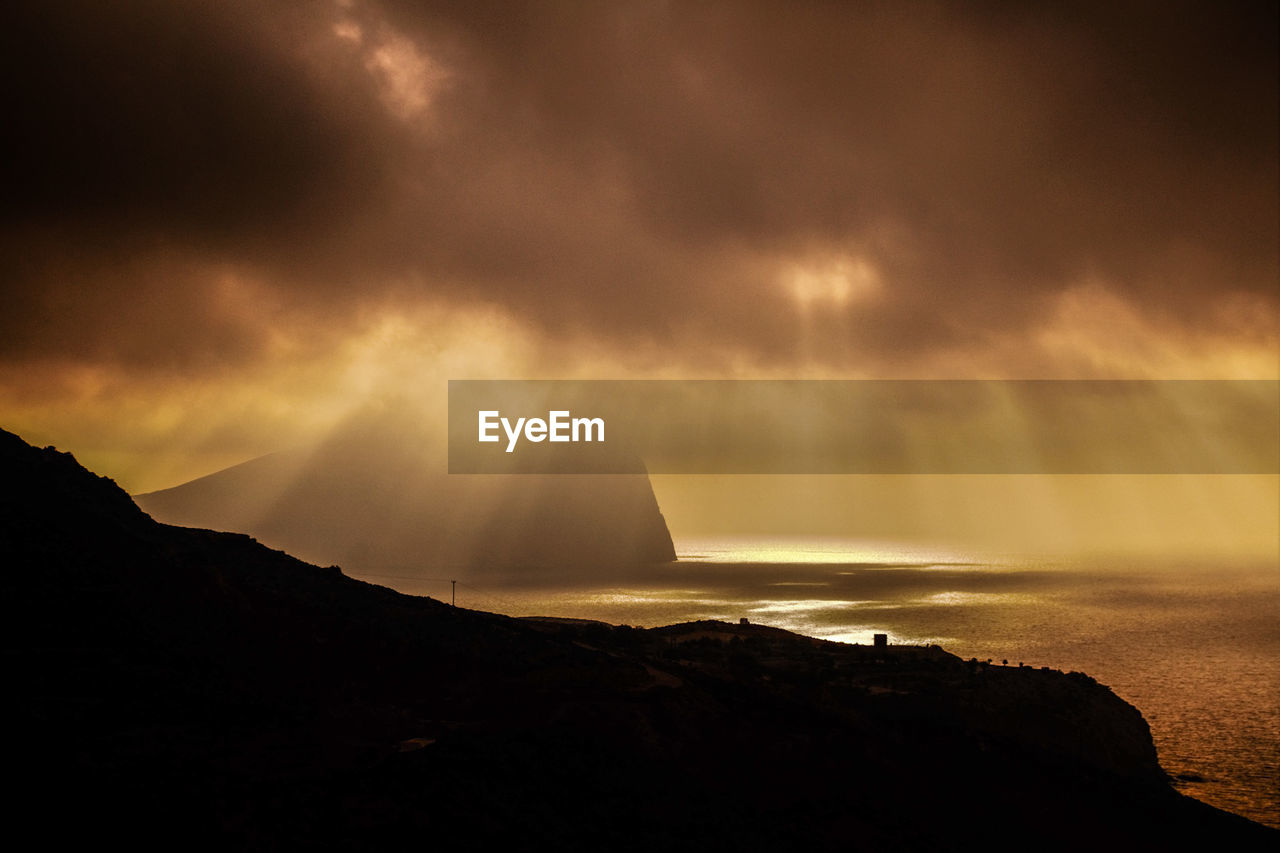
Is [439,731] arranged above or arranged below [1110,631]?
above

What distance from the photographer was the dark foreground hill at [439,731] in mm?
23891

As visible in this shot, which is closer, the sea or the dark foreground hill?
the dark foreground hill

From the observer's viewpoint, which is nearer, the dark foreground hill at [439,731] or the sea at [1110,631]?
the dark foreground hill at [439,731]

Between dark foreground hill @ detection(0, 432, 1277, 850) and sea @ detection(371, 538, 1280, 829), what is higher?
dark foreground hill @ detection(0, 432, 1277, 850)

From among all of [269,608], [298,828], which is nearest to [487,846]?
[298,828]

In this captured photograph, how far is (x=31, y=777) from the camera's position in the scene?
2236 cm

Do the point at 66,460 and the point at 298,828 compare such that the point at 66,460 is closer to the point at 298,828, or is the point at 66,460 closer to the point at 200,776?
the point at 200,776

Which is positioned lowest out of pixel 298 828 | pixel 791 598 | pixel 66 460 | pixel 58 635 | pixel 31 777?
pixel 791 598

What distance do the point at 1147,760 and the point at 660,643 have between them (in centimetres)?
3412

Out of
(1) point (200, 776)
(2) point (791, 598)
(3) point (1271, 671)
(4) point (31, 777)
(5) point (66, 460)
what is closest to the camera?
(4) point (31, 777)

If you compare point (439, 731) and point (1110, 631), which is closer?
point (439, 731)

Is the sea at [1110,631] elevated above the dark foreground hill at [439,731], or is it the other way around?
the dark foreground hill at [439,731]

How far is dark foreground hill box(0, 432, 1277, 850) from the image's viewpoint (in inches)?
941

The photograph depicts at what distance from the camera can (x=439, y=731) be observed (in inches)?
1226
